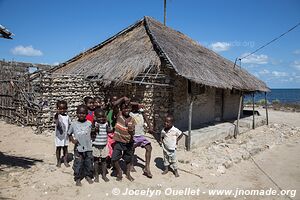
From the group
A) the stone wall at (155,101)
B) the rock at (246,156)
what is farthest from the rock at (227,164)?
the stone wall at (155,101)

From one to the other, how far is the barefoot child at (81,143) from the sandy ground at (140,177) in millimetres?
259

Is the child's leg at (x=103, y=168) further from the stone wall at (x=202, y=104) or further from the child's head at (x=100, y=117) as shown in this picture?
the stone wall at (x=202, y=104)

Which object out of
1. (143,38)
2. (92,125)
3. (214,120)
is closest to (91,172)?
(92,125)

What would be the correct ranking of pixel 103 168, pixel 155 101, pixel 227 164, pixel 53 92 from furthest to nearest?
pixel 53 92 < pixel 155 101 < pixel 227 164 < pixel 103 168

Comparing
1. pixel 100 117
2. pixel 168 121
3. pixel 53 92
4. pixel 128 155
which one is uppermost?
pixel 53 92

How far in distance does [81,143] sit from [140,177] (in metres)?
1.46

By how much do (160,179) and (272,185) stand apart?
232 centimetres

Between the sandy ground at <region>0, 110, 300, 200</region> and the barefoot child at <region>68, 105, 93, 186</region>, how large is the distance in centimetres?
26

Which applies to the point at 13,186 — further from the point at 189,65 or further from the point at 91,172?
the point at 189,65

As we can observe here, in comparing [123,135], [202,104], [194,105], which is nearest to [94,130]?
[123,135]

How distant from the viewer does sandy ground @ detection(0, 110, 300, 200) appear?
15.0ft

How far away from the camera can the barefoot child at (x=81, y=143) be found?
15.7 feet

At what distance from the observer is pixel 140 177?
5457 mm

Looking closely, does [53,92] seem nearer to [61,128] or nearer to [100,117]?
[61,128]
